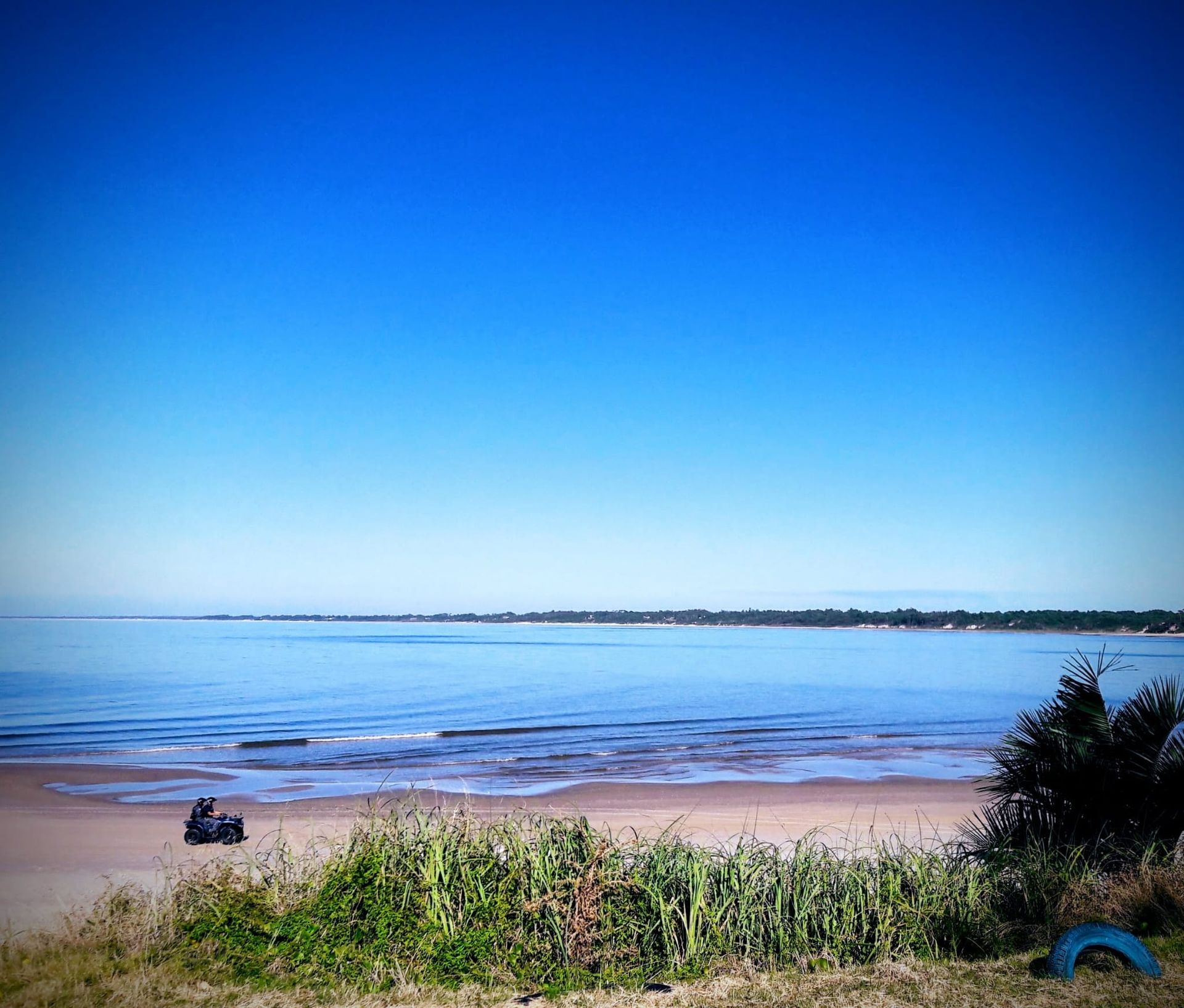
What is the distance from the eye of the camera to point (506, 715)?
32.4 m

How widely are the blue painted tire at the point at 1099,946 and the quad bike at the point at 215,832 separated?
1106 cm

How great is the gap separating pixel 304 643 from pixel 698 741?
8043cm

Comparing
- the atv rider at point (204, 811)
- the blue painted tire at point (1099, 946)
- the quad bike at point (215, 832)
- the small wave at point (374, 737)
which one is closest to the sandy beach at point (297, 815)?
the quad bike at point (215, 832)

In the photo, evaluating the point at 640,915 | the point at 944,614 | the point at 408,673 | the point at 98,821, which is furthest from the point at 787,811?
the point at 944,614

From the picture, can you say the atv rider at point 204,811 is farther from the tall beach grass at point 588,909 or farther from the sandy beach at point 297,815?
the tall beach grass at point 588,909

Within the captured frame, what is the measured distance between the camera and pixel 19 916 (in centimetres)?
896

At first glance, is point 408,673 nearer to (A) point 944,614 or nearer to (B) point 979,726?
(B) point 979,726

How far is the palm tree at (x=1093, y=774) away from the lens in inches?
323

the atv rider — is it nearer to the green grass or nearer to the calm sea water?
the calm sea water

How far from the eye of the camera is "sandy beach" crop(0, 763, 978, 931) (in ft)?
38.5

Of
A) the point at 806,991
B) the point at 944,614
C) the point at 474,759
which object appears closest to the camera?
the point at 806,991

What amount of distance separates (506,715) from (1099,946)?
2745 centimetres

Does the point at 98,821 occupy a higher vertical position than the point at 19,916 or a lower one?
lower

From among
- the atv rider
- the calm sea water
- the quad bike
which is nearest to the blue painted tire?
the quad bike
